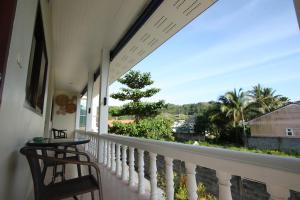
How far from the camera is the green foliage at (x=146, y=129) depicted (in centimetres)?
1385

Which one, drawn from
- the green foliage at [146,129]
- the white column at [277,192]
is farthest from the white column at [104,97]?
the green foliage at [146,129]

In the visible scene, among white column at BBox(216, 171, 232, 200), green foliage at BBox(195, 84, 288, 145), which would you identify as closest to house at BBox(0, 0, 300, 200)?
white column at BBox(216, 171, 232, 200)

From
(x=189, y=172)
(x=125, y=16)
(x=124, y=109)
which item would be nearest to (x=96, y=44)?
(x=125, y=16)

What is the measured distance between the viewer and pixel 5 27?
1019mm

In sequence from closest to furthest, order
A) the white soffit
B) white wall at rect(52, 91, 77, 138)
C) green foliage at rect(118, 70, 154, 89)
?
the white soffit
white wall at rect(52, 91, 77, 138)
green foliage at rect(118, 70, 154, 89)

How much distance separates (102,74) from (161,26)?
192cm

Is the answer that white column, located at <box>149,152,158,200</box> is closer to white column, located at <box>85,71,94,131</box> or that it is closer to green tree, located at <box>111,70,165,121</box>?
white column, located at <box>85,71,94,131</box>

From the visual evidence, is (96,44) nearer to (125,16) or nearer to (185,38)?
(125,16)

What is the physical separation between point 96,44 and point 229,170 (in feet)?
13.0

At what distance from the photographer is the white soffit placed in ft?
8.34

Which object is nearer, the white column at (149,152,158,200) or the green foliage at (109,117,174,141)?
the white column at (149,152,158,200)

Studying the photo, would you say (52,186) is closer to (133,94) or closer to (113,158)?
(113,158)

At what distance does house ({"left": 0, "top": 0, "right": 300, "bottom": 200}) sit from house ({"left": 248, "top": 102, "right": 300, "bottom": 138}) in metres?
0.13

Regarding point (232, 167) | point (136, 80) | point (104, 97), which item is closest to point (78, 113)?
point (104, 97)
